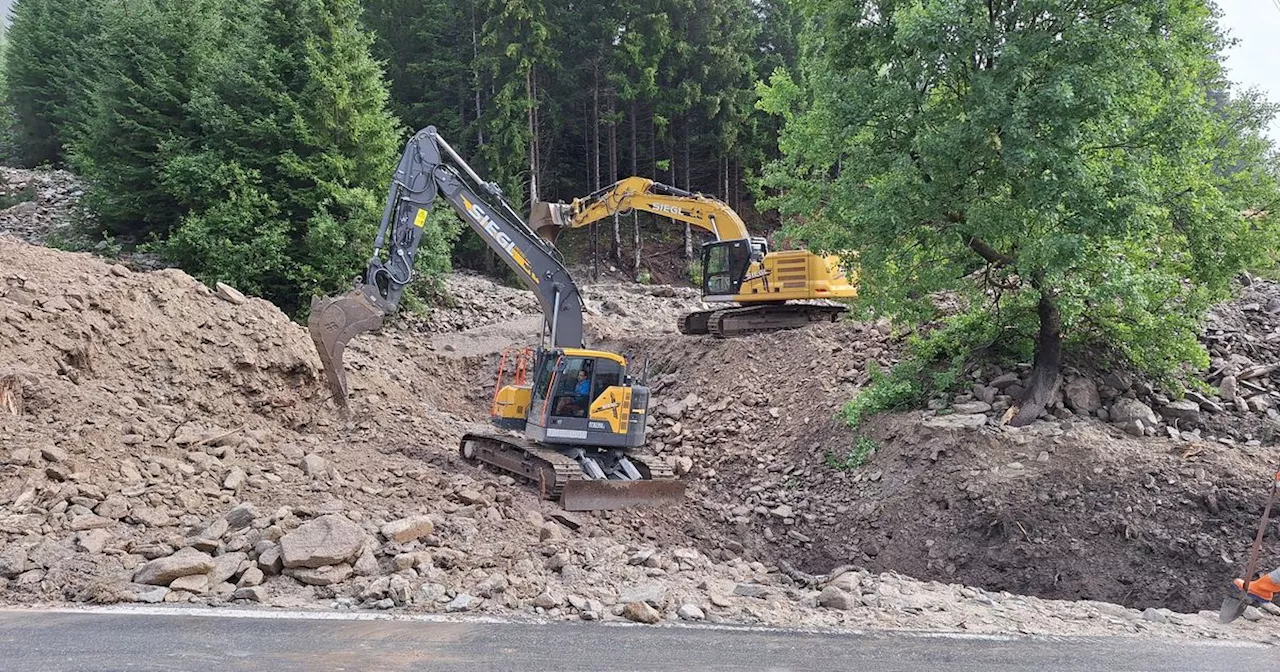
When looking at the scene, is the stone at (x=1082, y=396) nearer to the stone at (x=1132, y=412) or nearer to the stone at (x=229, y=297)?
the stone at (x=1132, y=412)

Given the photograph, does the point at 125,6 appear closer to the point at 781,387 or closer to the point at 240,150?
the point at 240,150

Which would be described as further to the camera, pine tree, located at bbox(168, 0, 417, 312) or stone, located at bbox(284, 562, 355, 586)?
pine tree, located at bbox(168, 0, 417, 312)

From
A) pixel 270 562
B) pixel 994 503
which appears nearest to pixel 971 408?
pixel 994 503

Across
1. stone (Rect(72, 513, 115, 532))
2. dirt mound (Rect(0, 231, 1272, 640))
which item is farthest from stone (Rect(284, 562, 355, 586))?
stone (Rect(72, 513, 115, 532))

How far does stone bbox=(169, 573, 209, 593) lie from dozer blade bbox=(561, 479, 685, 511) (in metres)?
4.24

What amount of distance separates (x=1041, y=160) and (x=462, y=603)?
763cm

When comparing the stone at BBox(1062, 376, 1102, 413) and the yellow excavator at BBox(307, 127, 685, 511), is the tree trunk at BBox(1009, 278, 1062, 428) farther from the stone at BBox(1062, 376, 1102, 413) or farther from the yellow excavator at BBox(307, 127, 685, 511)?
the yellow excavator at BBox(307, 127, 685, 511)

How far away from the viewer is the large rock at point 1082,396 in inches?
442

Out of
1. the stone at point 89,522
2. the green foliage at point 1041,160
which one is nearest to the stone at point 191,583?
the stone at point 89,522

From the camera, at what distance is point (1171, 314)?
10984 mm

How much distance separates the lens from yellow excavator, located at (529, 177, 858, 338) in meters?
15.6

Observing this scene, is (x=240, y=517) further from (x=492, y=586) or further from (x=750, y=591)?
(x=750, y=591)

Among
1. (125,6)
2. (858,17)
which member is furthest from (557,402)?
(125,6)

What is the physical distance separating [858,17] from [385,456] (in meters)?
8.48
